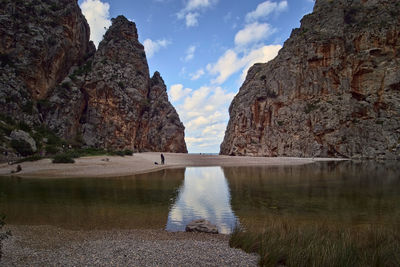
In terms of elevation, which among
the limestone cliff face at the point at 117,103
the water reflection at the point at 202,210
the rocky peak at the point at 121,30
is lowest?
the water reflection at the point at 202,210

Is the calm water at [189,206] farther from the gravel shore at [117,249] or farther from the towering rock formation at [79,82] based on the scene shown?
the towering rock formation at [79,82]

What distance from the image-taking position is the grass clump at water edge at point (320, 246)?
4.38 meters

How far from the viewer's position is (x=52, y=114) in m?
39.9

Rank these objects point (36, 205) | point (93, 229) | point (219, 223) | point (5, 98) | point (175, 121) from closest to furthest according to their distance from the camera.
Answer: point (93, 229) → point (219, 223) → point (36, 205) → point (5, 98) → point (175, 121)

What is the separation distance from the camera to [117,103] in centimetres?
5000

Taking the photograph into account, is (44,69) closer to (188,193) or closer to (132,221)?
(188,193)

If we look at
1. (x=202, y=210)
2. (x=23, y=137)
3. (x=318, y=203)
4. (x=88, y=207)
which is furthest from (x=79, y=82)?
(x=318, y=203)

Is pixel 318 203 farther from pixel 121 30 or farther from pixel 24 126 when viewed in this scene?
pixel 121 30

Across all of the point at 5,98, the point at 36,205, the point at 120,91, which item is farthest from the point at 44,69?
the point at 36,205

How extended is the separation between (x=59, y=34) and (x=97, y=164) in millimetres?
31820

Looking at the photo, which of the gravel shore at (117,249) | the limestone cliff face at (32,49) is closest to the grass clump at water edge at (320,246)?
the gravel shore at (117,249)

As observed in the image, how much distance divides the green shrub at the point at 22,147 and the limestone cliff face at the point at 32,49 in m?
7.82

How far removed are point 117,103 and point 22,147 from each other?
81.3 ft

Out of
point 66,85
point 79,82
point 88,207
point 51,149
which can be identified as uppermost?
point 79,82
